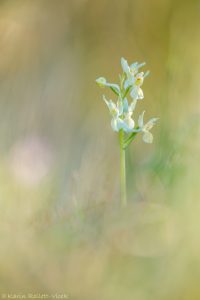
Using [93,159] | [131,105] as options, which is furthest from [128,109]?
[93,159]

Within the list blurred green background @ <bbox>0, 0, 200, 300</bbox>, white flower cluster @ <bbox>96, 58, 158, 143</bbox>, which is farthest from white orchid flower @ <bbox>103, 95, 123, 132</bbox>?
blurred green background @ <bbox>0, 0, 200, 300</bbox>

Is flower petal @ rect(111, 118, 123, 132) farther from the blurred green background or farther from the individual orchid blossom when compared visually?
the blurred green background

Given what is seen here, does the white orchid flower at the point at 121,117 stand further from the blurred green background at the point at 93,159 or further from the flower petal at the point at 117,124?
the blurred green background at the point at 93,159

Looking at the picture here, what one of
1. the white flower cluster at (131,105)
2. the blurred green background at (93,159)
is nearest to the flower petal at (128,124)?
the white flower cluster at (131,105)

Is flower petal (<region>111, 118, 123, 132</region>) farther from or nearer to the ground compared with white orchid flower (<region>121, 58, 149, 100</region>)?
nearer to the ground

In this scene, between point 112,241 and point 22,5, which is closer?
point 112,241

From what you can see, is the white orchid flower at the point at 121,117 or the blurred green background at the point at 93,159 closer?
the blurred green background at the point at 93,159

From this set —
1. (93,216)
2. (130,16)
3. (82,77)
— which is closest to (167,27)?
(130,16)

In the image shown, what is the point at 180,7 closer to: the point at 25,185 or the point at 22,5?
the point at 22,5
